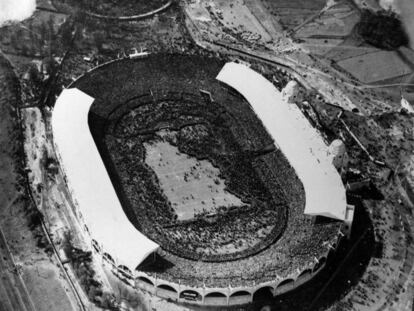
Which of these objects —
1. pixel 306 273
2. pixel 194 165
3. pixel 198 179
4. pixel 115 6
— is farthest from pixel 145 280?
pixel 115 6

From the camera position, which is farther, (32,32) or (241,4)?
(241,4)

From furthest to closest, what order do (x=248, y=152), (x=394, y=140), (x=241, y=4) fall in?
(x=241, y=4), (x=394, y=140), (x=248, y=152)

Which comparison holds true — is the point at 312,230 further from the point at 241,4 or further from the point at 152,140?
the point at 241,4

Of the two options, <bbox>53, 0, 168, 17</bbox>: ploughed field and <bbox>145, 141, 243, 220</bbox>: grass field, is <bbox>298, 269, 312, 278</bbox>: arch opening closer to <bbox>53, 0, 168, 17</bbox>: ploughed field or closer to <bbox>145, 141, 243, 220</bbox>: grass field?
<bbox>145, 141, 243, 220</bbox>: grass field

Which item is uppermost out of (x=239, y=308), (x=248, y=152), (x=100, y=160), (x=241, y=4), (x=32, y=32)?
(x=32, y=32)

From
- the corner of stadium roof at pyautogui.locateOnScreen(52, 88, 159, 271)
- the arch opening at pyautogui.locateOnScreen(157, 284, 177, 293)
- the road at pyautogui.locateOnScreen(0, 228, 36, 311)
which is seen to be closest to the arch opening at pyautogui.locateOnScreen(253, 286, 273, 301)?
the arch opening at pyautogui.locateOnScreen(157, 284, 177, 293)

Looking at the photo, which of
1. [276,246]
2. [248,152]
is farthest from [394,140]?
[276,246]

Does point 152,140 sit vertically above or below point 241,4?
below
